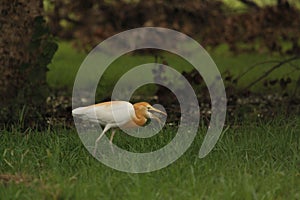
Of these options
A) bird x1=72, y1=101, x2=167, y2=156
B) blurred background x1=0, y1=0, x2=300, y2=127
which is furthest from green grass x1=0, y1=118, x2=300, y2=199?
blurred background x1=0, y1=0, x2=300, y2=127

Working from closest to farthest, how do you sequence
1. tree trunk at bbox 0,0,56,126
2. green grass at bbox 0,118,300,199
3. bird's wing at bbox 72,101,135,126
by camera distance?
1. green grass at bbox 0,118,300,199
2. bird's wing at bbox 72,101,135,126
3. tree trunk at bbox 0,0,56,126

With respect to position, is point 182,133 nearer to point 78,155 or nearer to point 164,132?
point 164,132

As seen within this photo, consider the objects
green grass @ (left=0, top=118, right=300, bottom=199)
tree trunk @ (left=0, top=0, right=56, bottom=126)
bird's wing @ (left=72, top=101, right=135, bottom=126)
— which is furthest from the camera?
tree trunk @ (left=0, top=0, right=56, bottom=126)

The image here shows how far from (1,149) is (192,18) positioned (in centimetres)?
697

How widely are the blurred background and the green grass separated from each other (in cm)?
107

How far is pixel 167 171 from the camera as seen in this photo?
206 inches

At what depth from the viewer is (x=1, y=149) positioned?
5957mm

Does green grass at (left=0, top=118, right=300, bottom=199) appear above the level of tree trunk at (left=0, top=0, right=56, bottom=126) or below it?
below

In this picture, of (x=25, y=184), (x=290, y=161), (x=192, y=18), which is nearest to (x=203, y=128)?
(x=290, y=161)

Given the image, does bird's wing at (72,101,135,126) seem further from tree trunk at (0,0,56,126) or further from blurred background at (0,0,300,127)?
tree trunk at (0,0,56,126)

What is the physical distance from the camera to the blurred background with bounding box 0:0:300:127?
25.6ft

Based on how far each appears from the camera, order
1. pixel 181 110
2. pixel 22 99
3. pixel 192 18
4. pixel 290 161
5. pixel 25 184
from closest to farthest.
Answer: pixel 25 184 → pixel 290 161 → pixel 22 99 → pixel 181 110 → pixel 192 18

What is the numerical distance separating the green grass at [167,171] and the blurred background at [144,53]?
1071 millimetres

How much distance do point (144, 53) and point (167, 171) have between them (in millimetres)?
10684
